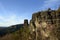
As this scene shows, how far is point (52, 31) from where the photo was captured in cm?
2909

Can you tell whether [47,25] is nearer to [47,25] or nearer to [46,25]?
[47,25]

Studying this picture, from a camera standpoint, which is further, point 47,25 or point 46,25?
point 46,25

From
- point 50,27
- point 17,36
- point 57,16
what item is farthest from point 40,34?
point 17,36

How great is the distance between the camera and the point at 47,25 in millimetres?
30812

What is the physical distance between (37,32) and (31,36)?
3.74 m

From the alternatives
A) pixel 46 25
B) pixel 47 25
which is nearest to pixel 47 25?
pixel 47 25

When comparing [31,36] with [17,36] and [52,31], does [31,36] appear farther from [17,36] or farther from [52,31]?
[17,36]

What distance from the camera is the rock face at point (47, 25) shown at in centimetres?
2845

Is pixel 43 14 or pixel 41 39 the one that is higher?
pixel 43 14

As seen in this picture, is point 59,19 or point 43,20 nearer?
point 59,19

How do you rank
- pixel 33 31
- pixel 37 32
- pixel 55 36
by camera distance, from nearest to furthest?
pixel 55 36 → pixel 37 32 → pixel 33 31

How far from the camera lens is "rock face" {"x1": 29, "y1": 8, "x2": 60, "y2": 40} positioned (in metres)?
28.5

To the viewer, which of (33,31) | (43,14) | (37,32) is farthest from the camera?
(33,31)

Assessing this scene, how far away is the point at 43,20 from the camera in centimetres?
3184
